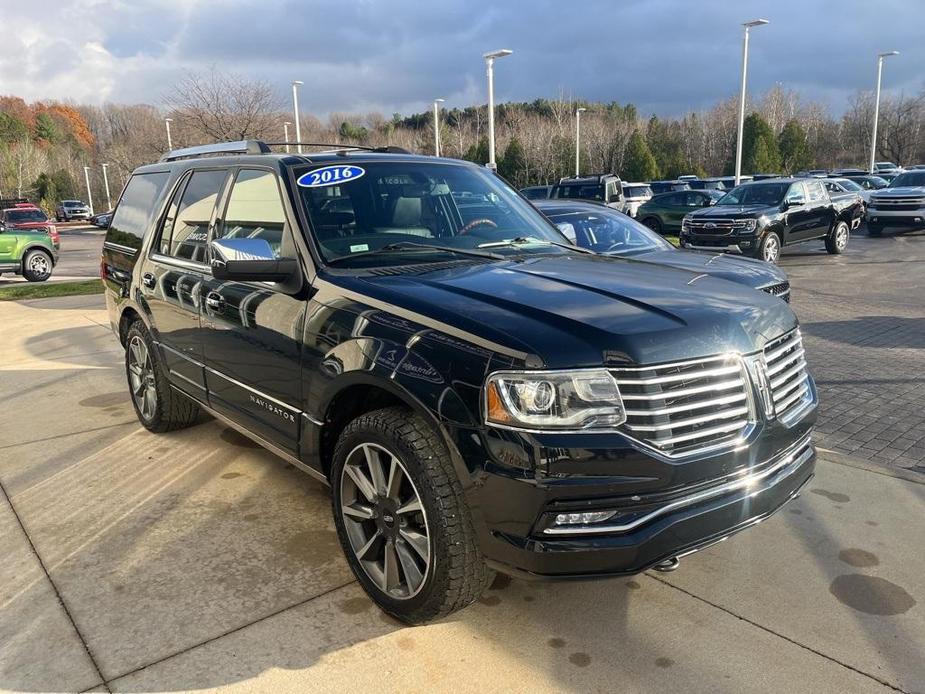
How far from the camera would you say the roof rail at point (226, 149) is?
428cm

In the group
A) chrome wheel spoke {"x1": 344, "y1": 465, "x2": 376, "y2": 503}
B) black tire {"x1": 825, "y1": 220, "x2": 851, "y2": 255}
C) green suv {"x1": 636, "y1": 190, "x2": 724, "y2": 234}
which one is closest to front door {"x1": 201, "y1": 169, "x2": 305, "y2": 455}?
chrome wheel spoke {"x1": 344, "y1": 465, "x2": 376, "y2": 503}

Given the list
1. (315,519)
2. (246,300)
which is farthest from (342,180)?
(315,519)

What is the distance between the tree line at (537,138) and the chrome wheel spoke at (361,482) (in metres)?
33.1

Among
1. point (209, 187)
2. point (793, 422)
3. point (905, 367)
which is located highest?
point (209, 187)

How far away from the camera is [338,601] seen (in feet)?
10.3

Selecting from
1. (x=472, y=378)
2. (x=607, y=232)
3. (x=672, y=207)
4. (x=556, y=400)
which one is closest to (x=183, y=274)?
(x=472, y=378)

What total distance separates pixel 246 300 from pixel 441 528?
5.53 feet

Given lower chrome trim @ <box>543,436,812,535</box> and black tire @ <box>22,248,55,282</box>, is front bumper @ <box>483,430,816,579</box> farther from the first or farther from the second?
black tire @ <box>22,248,55,282</box>

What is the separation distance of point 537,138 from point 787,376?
54264 mm

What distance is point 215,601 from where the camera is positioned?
3.14 meters

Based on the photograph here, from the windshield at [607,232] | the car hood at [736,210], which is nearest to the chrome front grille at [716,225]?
the car hood at [736,210]

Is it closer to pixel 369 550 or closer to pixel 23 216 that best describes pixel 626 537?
pixel 369 550

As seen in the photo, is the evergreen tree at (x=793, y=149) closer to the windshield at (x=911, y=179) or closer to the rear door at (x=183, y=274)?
the windshield at (x=911, y=179)

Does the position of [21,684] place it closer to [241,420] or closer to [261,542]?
[261,542]
